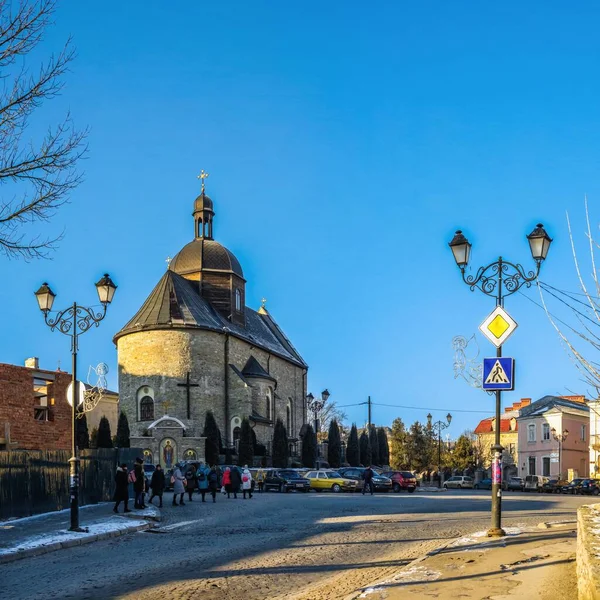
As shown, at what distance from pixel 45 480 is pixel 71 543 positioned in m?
6.87

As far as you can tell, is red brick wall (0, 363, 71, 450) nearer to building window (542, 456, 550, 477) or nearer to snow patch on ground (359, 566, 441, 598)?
snow patch on ground (359, 566, 441, 598)

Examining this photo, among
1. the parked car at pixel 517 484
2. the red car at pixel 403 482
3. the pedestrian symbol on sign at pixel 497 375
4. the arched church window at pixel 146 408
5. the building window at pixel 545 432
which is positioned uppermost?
the pedestrian symbol on sign at pixel 497 375

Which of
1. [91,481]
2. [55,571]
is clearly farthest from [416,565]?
[91,481]

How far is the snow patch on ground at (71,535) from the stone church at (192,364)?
30.3 m

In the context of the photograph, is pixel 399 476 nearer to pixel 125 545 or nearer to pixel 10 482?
pixel 10 482

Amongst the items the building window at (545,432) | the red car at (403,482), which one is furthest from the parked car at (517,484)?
the red car at (403,482)

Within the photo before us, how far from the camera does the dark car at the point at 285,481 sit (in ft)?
134

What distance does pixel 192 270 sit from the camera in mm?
62406

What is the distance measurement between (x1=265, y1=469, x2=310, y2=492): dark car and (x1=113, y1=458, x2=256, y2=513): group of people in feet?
9.52

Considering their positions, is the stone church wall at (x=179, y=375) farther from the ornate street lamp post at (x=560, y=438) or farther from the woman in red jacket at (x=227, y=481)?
the ornate street lamp post at (x=560, y=438)

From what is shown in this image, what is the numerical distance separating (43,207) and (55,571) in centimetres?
620

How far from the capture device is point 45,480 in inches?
847

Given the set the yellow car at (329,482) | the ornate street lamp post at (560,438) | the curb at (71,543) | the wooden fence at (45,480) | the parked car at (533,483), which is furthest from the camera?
the ornate street lamp post at (560,438)

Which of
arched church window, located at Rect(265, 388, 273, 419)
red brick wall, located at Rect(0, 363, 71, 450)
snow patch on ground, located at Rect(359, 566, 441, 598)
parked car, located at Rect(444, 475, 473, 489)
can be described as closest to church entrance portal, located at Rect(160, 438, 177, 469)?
arched church window, located at Rect(265, 388, 273, 419)
